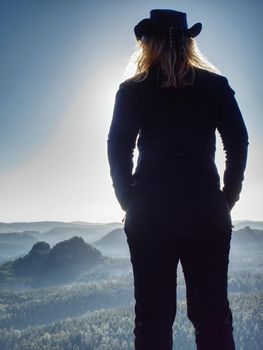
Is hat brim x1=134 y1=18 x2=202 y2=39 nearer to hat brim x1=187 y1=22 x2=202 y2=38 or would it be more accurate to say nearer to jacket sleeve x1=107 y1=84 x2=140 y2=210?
hat brim x1=187 y1=22 x2=202 y2=38

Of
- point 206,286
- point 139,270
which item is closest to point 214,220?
point 206,286

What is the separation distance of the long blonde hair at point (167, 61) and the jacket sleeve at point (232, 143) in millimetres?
326

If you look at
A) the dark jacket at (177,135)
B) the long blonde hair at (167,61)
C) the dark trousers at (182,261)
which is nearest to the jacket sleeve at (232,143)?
the dark jacket at (177,135)

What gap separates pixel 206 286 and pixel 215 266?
0.17 m

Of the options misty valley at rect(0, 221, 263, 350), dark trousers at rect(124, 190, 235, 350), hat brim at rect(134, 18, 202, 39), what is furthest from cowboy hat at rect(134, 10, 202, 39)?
misty valley at rect(0, 221, 263, 350)

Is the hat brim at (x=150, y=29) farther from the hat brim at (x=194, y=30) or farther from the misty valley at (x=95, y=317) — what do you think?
the misty valley at (x=95, y=317)

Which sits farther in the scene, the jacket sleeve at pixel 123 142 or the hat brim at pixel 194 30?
the hat brim at pixel 194 30

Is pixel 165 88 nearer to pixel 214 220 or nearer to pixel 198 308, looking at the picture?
pixel 214 220

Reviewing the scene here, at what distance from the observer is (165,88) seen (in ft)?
9.57

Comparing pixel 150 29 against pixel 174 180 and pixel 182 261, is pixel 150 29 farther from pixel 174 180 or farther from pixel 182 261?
pixel 182 261

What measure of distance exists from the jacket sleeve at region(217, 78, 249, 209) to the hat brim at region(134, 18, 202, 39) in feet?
1.69

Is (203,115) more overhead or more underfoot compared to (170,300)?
more overhead

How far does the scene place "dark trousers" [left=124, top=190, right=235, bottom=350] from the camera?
2.56m

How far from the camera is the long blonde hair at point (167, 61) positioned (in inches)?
115
